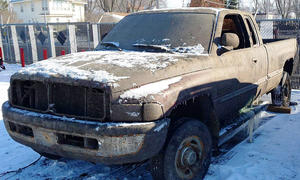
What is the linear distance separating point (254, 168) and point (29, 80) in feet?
9.24

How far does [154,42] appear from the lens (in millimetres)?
3861

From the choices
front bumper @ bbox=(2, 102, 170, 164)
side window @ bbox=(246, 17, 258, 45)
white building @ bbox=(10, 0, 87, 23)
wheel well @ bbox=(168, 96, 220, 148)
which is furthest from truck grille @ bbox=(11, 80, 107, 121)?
white building @ bbox=(10, 0, 87, 23)

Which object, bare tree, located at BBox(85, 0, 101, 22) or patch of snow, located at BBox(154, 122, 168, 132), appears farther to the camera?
bare tree, located at BBox(85, 0, 101, 22)

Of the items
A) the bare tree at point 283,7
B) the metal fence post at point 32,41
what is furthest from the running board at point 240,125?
the bare tree at point 283,7

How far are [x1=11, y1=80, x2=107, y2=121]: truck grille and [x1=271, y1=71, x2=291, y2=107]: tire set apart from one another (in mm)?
4528

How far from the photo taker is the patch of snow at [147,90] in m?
2.62

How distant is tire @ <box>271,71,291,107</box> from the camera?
6.06m

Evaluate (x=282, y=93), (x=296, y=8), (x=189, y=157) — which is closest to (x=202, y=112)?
(x=189, y=157)

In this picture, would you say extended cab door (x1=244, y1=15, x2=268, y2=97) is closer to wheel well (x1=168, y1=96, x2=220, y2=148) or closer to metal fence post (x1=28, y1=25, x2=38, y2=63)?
wheel well (x1=168, y1=96, x2=220, y2=148)

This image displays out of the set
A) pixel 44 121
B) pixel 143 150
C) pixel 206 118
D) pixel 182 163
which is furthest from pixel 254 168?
pixel 44 121

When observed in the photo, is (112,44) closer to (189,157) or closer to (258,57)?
(189,157)

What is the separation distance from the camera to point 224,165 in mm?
3826

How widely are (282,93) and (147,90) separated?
4472 mm

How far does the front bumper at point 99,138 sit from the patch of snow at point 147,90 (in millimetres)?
244
